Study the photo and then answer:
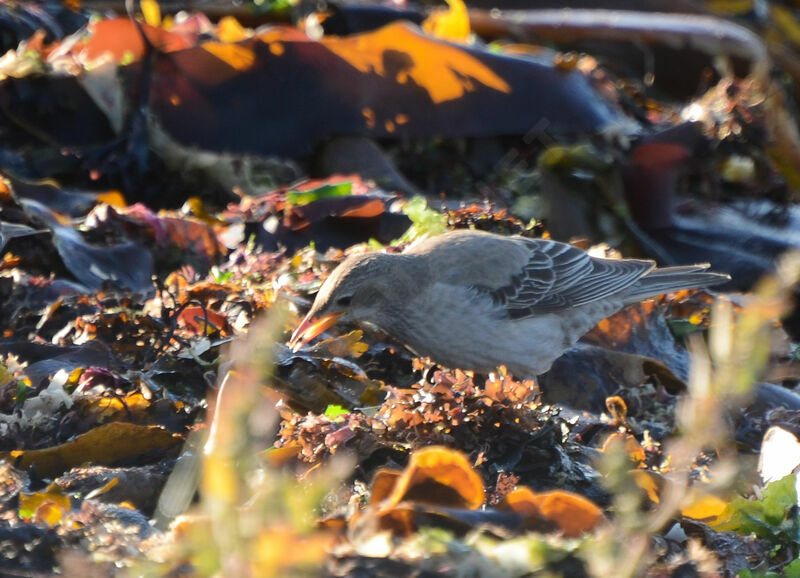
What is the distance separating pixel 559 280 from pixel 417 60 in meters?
1.64

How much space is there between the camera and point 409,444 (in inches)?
103

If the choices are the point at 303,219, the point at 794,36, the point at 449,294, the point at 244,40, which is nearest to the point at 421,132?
the point at 244,40

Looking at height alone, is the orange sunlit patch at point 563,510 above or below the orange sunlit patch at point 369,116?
above

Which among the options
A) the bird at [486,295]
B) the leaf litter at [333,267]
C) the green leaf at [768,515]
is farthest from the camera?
the bird at [486,295]

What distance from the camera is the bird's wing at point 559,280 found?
3875 mm

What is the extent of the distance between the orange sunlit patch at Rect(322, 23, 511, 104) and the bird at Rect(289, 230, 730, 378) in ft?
4.55

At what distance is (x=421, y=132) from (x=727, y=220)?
4.75ft

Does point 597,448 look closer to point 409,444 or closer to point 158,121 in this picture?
point 409,444

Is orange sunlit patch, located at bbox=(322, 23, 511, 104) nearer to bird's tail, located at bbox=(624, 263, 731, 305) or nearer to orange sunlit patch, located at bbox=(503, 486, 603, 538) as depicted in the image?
bird's tail, located at bbox=(624, 263, 731, 305)

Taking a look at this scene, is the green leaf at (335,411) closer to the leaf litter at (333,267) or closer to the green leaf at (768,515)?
the leaf litter at (333,267)

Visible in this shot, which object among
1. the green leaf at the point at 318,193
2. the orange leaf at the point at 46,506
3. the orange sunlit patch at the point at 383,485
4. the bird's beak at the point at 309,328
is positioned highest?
the orange sunlit patch at the point at 383,485

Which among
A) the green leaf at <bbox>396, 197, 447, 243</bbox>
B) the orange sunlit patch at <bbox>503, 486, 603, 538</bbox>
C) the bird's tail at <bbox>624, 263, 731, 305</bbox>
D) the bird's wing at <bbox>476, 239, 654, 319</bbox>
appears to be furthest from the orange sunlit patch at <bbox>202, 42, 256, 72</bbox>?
the orange sunlit patch at <bbox>503, 486, 603, 538</bbox>

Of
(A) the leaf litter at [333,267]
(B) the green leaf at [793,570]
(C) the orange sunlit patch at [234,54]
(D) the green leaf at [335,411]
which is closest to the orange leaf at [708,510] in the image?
(A) the leaf litter at [333,267]

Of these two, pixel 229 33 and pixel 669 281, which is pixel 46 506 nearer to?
pixel 669 281
